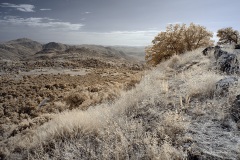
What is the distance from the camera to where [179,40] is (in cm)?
1852

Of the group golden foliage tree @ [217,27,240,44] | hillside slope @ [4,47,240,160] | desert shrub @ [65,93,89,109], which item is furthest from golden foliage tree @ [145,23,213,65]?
hillside slope @ [4,47,240,160]

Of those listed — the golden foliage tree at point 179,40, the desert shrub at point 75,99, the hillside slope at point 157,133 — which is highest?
the golden foliage tree at point 179,40

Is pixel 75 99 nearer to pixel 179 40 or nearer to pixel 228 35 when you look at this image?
pixel 179 40

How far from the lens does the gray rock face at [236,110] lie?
338cm

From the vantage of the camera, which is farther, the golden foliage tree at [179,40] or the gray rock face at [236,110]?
the golden foliage tree at [179,40]

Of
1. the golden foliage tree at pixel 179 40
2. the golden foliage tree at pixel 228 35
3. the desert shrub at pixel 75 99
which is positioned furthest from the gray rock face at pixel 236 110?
the golden foliage tree at pixel 228 35

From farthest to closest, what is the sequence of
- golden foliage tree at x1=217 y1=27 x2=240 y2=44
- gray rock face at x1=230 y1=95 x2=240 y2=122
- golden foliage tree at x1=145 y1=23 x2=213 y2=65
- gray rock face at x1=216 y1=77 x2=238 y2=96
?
golden foliage tree at x1=217 y1=27 x2=240 y2=44, golden foliage tree at x1=145 y1=23 x2=213 y2=65, gray rock face at x1=216 y1=77 x2=238 y2=96, gray rock face at x1=230 y1=95 x2=240 y2=122

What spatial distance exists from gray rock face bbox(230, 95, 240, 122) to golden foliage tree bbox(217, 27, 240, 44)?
21.0m

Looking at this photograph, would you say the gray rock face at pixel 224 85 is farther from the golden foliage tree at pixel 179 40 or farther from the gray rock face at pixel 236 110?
the golden foliage tree at pixel 179 40

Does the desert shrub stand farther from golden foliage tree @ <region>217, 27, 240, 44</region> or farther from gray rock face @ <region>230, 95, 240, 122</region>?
golden foliage tree @ <region>217, 27, 240, 44</region>

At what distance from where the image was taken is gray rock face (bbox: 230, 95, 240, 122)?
11.1ft

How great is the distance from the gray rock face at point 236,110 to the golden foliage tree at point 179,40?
15351 mm

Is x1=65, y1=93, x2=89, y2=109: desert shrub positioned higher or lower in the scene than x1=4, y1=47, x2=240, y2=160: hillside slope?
lower

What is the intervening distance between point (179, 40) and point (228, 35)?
8114mm
